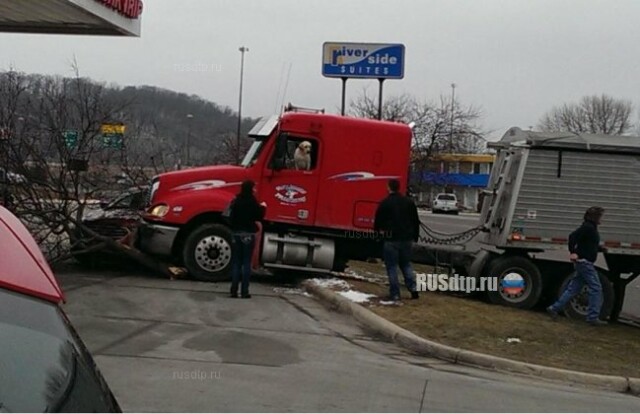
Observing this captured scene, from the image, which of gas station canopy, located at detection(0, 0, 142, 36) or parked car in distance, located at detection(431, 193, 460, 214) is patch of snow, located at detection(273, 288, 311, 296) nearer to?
gas station canopy, located at detection(0, 0, 142, 36)

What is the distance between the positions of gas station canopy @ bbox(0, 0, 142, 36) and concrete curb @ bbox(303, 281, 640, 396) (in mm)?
7297

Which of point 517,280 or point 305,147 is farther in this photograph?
point 305,147

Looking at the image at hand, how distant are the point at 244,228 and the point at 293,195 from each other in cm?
172

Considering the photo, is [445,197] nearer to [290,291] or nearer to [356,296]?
[290,291]

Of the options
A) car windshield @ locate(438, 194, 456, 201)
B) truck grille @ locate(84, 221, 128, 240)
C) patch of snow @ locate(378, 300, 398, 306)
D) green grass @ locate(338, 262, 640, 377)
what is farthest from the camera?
car windshield @ locate(438, 194, 456, 201)

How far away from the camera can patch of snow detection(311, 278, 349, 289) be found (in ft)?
42.1

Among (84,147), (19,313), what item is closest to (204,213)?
(84,147)

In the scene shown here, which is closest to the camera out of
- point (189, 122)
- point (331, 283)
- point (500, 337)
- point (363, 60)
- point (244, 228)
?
point (500, 337)

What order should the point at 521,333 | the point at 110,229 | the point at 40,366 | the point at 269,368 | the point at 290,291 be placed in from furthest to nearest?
1. the point at 110,229
2. the point at 290,291
3. the point at 521,333
4. the point at 269,368
5. the point at 40,366

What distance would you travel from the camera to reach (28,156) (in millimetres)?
13055

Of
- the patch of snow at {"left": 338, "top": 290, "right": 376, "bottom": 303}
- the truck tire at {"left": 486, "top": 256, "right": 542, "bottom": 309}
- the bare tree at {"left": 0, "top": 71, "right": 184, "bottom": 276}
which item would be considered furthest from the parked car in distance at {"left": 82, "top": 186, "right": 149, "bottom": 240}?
the truck tire at {"left": 486, "top": 256, "right": 542, "bottom": 309}

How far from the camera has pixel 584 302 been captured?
12.4m

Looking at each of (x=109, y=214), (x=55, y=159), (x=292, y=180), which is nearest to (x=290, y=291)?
(x=292, y=180)

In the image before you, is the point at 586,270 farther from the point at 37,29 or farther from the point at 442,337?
the point at 37,29
